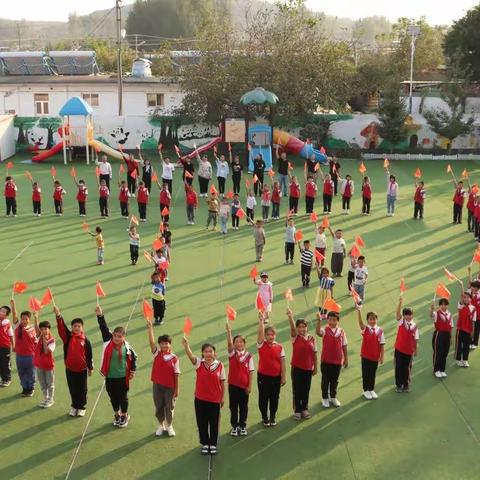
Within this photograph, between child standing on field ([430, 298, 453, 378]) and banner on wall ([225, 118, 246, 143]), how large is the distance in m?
20.3

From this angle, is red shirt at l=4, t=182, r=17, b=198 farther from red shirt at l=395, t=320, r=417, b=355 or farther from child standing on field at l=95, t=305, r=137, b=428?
red shirt at l=395, t=320, r=417, b=355

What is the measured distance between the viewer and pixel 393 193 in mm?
21484

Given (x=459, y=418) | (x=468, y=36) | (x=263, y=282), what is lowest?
(x=459, y=418)

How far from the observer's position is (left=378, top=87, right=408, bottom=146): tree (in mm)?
32188

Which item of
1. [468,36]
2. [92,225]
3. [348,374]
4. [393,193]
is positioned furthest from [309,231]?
[468,36]

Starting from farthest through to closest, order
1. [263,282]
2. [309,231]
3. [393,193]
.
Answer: [393,193]
[309,231]
[263,282]

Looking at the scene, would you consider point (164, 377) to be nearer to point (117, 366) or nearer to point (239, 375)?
point (117, 366)

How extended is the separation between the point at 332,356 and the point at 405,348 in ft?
3.86

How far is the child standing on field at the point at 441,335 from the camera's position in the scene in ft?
35.0

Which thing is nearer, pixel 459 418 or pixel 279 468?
pixel 279 468

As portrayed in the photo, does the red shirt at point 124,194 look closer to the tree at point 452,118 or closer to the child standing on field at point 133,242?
the child standing on field at point 133,242

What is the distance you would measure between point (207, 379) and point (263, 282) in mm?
4724

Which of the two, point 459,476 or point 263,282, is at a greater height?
point 263,282

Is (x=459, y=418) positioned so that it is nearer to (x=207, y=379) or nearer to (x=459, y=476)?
(x=459, y=476)
